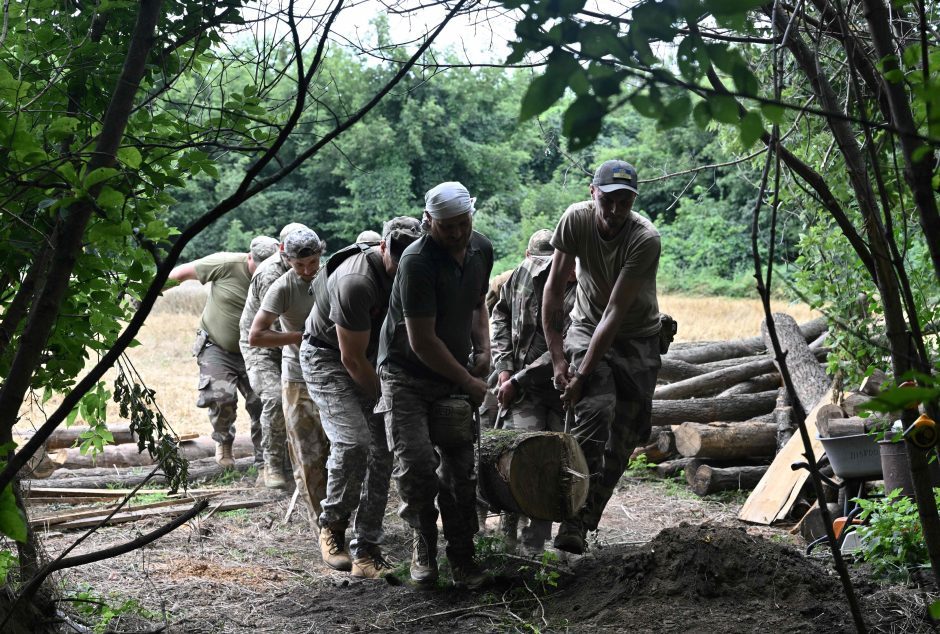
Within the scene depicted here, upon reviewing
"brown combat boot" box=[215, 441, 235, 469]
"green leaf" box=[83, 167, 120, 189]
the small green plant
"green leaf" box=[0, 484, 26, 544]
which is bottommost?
"brown combat boot" box=[215, 441, 235, 469]

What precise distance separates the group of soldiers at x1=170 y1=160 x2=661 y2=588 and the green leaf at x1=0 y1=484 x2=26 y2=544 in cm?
312

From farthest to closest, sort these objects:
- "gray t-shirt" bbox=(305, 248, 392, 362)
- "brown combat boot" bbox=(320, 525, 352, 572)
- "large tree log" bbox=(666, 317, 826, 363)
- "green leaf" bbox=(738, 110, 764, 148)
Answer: "large tree log" bbox=(666, 317, 826, 363) → "brown combat boot" bbox=(320, 525, 352, 572) → "gray t-shirt" bbox=(305, 248, 392, 362) → "green leaf" bbox=(738, 110, 764, 148)

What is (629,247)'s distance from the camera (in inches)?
225

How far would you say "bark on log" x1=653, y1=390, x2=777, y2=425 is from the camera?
9.89 m

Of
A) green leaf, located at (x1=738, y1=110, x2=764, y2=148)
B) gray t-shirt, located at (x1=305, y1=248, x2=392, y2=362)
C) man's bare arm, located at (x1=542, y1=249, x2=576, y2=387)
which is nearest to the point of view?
green leaf, located at (x1=738, y1=110, x2=764, y2=148)

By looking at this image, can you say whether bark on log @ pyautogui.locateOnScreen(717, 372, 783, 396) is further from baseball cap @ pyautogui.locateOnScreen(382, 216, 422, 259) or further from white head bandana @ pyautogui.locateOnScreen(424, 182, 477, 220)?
white head bandana @ pyautogui.locateOnScreen(424, 182, 477, 220)

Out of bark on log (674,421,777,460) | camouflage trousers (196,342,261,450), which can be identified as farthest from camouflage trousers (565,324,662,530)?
camouflage trousers (196,342,261,450)

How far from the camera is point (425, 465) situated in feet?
18.1

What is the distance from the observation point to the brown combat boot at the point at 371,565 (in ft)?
20.4

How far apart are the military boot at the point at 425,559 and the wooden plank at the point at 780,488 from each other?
316 centimetres

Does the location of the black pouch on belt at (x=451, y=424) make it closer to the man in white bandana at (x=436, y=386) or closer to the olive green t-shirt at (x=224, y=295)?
the man in white bandana at (x=436, y=386)

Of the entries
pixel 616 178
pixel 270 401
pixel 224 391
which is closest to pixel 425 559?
pixel 616 178

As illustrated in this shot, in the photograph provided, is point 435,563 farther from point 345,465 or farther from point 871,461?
point 871,461

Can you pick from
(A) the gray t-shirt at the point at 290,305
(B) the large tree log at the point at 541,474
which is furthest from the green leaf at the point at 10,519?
(A) the gray t-shirt at the point at 290,305
